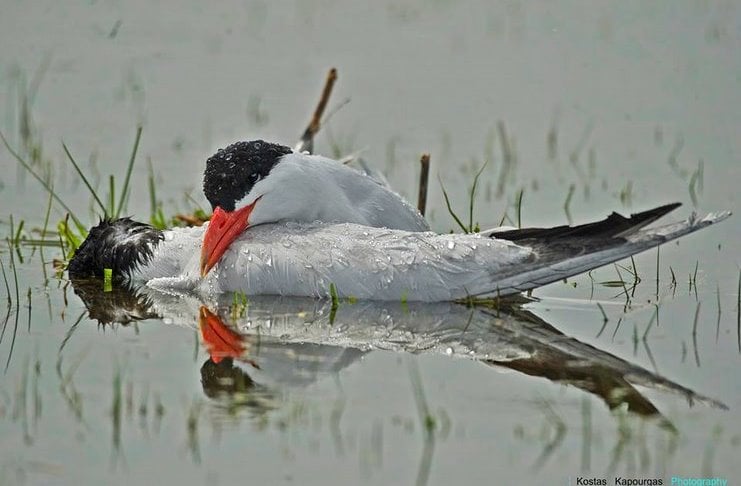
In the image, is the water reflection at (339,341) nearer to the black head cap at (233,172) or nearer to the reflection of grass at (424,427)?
the reflection of grass at (424,427)

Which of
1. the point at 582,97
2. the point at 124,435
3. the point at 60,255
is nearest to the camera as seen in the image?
the point at 124,435

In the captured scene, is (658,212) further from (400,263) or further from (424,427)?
(424,427)

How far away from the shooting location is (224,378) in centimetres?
657

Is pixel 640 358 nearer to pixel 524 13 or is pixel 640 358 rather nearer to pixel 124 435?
pixel 124 435

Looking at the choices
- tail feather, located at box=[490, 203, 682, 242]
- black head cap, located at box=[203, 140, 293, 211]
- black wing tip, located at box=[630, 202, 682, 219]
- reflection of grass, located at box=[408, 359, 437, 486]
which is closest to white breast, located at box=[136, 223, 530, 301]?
tail feather, located at box=[490, 203, 682, 242]

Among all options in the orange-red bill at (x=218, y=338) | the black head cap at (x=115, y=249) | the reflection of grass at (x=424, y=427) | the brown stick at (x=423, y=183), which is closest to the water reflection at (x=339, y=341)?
the orange-red bill at (x=218, y=338)

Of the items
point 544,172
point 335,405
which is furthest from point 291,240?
point 544,172

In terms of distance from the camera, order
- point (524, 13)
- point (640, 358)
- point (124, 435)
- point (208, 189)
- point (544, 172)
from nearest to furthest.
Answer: point (124, 435), point (640, 358), point (208, 189), point (544, 172), point (524, 13)

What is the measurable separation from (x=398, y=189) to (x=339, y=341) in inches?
130

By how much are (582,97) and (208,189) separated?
209 inches

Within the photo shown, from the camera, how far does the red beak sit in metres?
7.90

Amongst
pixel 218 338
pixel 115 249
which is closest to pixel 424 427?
pixel 218 338

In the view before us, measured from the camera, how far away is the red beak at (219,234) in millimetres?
7898

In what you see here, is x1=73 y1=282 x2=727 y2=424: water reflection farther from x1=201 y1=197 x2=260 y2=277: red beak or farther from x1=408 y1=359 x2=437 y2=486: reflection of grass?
x1=408 y1=359 x2=437 y2=486: reflection of grass
